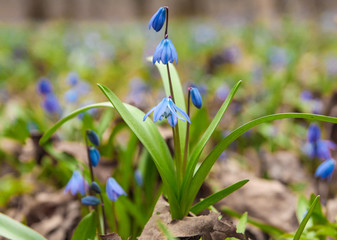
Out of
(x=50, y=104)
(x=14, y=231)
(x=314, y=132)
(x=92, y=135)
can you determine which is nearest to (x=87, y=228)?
(x=14, y=231)

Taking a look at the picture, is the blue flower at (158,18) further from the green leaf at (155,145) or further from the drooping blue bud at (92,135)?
the drooping blue bud at (92,135)

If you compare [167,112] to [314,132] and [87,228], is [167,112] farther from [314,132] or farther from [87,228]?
[314,132]

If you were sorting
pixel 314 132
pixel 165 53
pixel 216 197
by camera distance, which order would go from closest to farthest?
pixel 165 53 → pixel 216 197 → pixel 314 132

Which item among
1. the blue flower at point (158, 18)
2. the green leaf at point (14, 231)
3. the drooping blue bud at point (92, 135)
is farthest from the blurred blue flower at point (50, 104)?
the blue flower at point (158, 18)

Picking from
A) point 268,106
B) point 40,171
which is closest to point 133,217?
point 40,171

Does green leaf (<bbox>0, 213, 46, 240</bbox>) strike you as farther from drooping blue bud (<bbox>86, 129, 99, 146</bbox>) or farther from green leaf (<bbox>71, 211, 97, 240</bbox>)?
drooping blue bud (<bbox>86, 129, 99, 146</bbox>)

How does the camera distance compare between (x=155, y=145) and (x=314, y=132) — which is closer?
(x=155, y=145)

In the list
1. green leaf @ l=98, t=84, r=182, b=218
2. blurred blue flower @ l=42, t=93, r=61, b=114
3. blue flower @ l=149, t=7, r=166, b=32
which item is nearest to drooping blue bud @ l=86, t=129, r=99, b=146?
green leaf @ l=98, t=84, r=182, b=218
